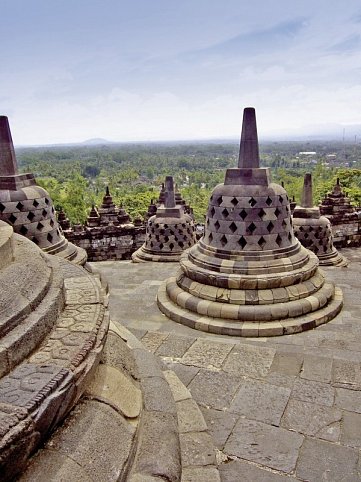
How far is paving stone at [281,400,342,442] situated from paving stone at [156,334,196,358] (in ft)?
4.75

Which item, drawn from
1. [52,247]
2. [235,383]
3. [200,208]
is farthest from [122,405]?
[200,208]

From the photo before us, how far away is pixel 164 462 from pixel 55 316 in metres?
1.13

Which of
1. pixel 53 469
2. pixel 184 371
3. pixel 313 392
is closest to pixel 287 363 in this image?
pixel 313 392

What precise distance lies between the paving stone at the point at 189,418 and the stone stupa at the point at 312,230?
8.51 m

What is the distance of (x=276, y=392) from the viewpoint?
11.6 feet

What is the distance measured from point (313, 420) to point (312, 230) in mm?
8326

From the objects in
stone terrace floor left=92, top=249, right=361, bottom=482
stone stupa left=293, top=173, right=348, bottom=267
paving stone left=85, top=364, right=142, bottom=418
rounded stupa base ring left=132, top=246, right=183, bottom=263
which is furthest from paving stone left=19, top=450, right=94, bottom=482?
stone stupa left=293, top=173, right=348, bottom=267

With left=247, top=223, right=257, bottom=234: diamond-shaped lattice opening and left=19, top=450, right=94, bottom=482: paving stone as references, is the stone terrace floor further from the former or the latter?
left=247, top=223, right=257, bottom=234: diamond-shaped lattice opening

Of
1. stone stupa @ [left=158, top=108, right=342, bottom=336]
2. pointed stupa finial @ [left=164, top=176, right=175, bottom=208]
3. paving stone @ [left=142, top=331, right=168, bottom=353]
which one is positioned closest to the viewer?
paving stone @ [left=142, top=331, right=168, bottom=353]

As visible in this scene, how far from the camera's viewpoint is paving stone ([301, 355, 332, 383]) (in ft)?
12.4

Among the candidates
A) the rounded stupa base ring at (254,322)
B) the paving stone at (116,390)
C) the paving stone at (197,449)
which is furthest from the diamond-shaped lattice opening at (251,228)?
the paving stone at (116,390)

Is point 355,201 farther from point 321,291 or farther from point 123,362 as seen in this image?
point 123,362

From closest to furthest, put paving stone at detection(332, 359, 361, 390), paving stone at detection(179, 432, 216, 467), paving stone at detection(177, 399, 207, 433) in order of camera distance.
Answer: paving stone at detection(179, 432, 216, 467) < paving stone at detection(177, 399, 207, 433) < paving stone at detection(332, 359, 361, 390)

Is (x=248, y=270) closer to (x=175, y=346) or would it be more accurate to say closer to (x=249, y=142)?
(x=175, y=346)
